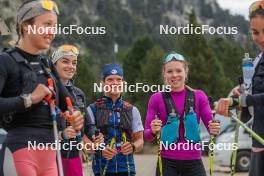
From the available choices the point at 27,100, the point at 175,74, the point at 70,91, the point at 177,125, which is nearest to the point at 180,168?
the point at 177,125

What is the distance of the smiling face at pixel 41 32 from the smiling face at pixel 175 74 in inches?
91.4

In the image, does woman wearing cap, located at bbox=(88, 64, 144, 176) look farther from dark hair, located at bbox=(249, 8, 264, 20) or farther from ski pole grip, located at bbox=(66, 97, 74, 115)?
dark hair, located at bbox=(249, 8, 264, 20)

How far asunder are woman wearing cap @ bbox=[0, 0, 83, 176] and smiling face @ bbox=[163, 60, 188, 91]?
2.35 metres

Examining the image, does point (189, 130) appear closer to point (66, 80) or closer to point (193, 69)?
point (66, 80)

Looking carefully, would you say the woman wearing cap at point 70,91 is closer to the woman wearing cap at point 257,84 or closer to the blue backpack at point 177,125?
the blue backpack at point 177,125

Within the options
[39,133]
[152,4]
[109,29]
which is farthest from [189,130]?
[152,4]

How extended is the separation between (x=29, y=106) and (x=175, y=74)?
2760 mm

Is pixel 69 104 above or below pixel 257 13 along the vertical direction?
below

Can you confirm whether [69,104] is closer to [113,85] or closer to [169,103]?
[169,103]

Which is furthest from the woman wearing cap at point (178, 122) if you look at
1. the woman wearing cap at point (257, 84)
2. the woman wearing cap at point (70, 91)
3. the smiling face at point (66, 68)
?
the woman wearing cap at point (257, 84)

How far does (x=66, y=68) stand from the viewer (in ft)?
21.9

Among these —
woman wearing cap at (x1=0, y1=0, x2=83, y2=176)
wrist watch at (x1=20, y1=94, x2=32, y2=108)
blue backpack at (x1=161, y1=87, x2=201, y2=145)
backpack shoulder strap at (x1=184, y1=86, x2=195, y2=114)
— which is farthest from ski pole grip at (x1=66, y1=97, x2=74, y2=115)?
backpack shoulder strap at (x1=184, y1=86, x2=195, y2=114)

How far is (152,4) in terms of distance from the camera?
7269 inches

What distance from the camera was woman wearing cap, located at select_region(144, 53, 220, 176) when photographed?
6.16 metres
